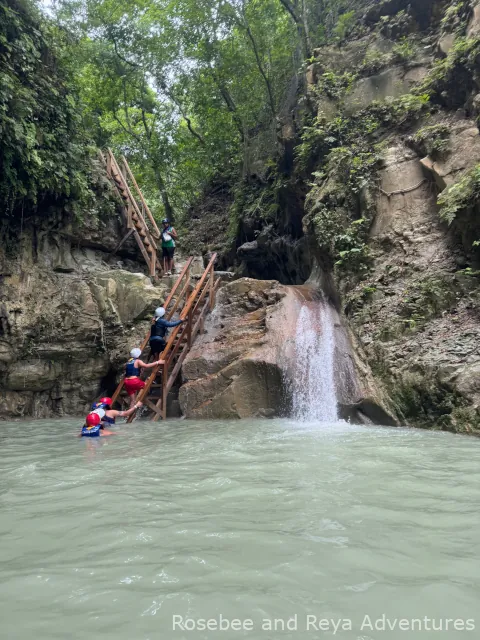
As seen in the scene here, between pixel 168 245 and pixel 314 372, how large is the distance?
7447mm

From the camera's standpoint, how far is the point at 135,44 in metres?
21.5

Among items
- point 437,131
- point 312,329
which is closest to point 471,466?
point 312,329

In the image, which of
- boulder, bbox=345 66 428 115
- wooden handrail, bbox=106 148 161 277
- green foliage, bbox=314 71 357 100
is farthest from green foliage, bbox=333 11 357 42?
wooden handrail, bbox=106 148 161 277

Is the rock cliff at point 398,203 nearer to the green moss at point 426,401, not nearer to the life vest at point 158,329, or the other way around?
the green moss at point 426,401

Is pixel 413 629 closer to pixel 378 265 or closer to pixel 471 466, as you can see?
pixel 471 466

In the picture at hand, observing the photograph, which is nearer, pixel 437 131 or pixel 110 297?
pixel 437 131

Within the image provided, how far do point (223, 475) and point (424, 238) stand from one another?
749 cm

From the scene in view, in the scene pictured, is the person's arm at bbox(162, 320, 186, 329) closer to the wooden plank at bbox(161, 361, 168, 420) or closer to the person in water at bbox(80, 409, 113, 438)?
the wooden plank at bbox(161, 361, 168, 420)

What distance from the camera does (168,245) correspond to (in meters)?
14.5

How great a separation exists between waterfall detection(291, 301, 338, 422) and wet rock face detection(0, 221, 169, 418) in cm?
444

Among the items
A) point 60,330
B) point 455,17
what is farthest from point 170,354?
point 455,17

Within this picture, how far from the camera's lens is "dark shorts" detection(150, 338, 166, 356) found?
1045 centimetres

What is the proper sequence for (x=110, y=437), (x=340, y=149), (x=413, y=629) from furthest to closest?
(x=340, y=149)
(x=110, y=437)
(x=413, y=629)

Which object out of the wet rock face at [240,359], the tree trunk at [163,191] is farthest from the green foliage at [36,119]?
the tree trunk at [163,191]
